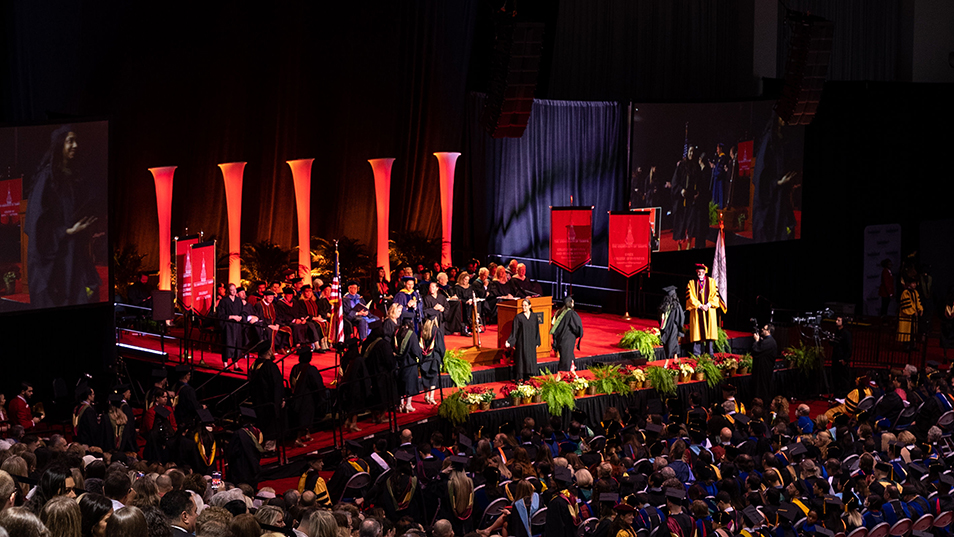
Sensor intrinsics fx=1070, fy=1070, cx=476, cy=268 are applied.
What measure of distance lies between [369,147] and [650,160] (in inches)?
226

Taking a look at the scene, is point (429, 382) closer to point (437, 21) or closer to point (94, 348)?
point (94, 348)

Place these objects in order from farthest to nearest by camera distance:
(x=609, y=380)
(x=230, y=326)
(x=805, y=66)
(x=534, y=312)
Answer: (x=805, y=66) < (x=534, y=312) < (x=609, y=380) < (x=230, y=326)

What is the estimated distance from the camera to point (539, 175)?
74.2 feet

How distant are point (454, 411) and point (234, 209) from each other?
6.07 metres

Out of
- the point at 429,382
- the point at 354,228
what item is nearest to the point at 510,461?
the point at 429,382

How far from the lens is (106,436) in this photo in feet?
38.8

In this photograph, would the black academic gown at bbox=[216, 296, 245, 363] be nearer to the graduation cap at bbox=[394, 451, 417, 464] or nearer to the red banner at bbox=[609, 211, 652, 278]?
the graduation cap at bbox=[394, 451, 417, 464]

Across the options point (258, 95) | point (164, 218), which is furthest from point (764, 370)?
point (258, 95)

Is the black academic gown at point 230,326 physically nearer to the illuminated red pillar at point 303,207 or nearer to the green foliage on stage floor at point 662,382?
the illuminated red pillar at point 303,207

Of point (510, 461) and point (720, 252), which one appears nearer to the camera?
point (510, 461)

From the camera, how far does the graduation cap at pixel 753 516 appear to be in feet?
29.7

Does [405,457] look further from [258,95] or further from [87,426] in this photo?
[258,95]

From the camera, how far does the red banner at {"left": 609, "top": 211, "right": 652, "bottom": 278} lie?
1834 centimetres

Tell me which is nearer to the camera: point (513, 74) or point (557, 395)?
point (557, 395)
